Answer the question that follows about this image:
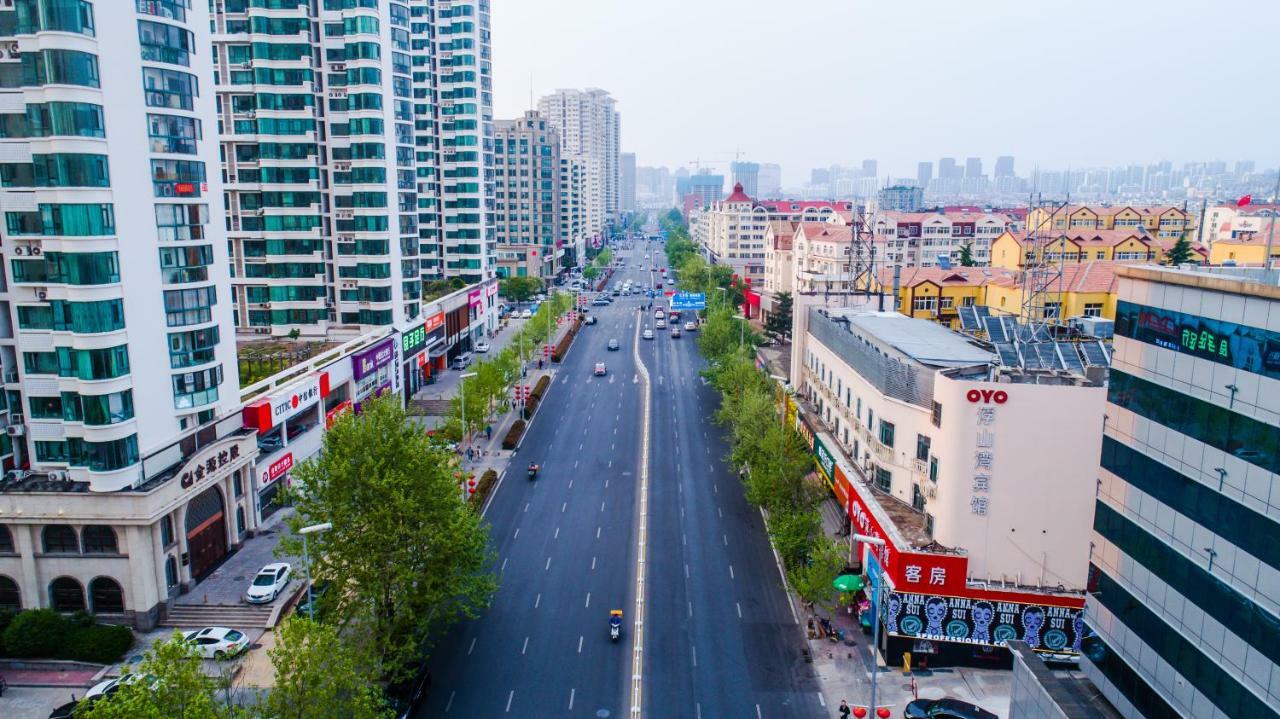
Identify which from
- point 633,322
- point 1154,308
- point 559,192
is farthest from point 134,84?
point 559,192

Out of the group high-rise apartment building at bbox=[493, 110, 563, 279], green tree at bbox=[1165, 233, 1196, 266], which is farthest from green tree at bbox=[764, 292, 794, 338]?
high-rise apartment building at bbox=[493, 110, 563, 279]

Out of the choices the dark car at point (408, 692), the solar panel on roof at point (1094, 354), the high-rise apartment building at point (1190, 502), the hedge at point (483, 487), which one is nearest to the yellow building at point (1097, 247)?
the solar panel on roof at point (1094, 354)

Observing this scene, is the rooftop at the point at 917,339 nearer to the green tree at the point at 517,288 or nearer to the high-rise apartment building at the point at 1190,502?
the high-rise apartment building at the point at 1190,502

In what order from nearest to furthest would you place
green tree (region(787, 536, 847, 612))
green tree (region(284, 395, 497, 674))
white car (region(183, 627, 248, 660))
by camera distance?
green tree (region(284, 395, 497, 674))
white car (region(183, 627, 248, 660))
green tree (region(787, 536, 847, 612))

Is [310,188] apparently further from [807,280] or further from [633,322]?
[633,322]

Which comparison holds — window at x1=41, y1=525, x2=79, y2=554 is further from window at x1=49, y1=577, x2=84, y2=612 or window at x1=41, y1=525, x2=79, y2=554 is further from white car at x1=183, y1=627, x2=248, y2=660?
white car at x1=183, y1=627, x2=248, y2=660
